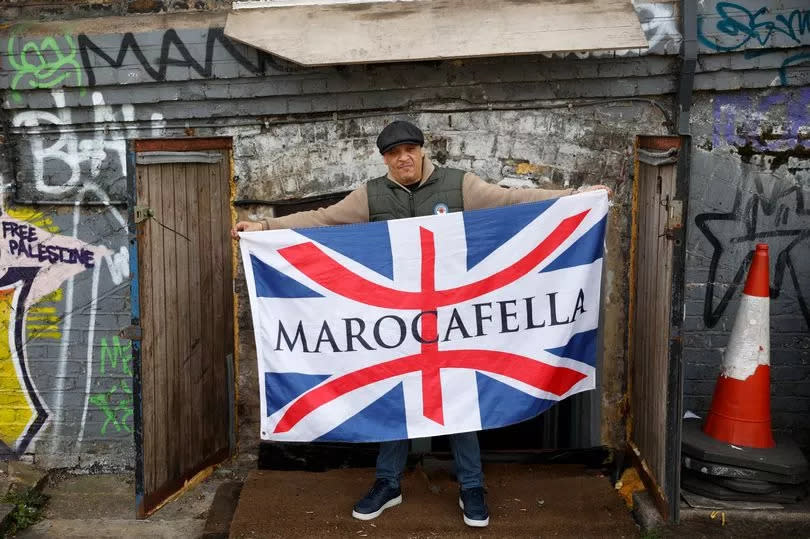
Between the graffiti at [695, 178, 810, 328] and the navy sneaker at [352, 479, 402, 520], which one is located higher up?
the graffiti at [695, 178, 810, 328]

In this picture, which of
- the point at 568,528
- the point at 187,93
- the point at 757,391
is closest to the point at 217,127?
the point at 187,93

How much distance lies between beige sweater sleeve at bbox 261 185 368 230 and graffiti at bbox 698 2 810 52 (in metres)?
2.22

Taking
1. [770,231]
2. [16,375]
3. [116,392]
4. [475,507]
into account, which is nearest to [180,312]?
[116,392]

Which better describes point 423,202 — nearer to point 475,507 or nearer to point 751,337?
point 475,507

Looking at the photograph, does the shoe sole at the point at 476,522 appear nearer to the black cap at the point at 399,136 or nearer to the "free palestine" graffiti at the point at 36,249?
the black cap at the point at 399,136

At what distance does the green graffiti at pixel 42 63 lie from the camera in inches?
205

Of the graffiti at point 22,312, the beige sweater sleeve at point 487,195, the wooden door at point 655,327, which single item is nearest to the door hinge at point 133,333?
the graffiti at point 22,312

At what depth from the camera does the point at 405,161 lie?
4395 mm

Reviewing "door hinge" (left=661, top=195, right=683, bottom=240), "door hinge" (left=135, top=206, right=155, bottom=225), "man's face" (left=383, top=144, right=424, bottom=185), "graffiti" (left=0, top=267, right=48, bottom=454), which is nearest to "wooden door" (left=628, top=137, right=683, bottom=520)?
"door hinge" (left=661, top=195, right=683, bottom=240)

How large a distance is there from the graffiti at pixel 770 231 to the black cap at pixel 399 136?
190 cm

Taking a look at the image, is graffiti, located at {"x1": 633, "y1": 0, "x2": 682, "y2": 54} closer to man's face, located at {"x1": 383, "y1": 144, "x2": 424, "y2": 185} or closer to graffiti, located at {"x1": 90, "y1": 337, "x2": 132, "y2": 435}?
man's face, located at {"x1": 383, "y1": 144, "x2": 424, "y2": 185}

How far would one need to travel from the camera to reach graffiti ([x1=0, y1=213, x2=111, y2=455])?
544 cm

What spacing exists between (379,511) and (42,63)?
3.43m

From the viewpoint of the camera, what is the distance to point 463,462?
4.58 metres
